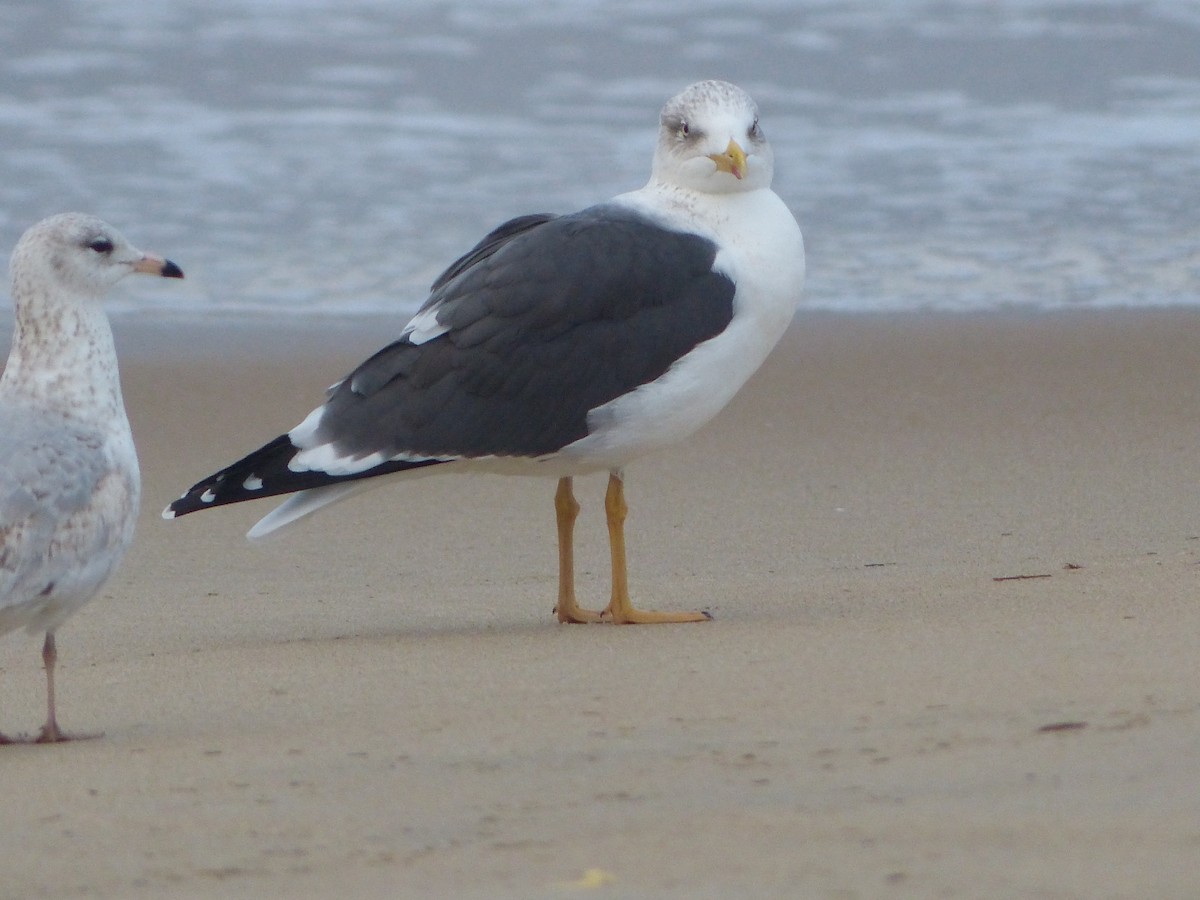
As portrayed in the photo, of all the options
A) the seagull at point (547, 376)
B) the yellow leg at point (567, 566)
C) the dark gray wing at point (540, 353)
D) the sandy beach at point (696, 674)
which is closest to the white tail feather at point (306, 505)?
the seagull at point (547, 376)

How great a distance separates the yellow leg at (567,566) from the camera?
5.08 m

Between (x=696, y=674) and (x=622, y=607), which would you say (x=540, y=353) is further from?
(x=696, y=674)

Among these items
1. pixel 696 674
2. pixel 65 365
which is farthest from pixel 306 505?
pixel 696 674

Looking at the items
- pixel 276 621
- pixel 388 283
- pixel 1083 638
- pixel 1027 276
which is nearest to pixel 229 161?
pixel 388 283

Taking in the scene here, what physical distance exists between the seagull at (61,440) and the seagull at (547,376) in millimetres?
695

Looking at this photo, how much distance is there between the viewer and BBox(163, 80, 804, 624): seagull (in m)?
4.97

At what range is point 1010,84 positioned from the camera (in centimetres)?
1497

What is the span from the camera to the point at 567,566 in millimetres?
5176

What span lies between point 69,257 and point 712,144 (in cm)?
186

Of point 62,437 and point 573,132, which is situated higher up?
point 573,132

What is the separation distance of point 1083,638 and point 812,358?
455cm

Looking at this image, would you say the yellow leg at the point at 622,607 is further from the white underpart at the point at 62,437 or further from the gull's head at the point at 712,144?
the white underpart at the point at 62,437

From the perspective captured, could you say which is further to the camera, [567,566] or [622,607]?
[567,566]

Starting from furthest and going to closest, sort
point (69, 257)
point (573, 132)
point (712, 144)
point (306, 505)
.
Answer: point (573, 132)
point (712, 144)
point (306, 505)
point (69, 257)
